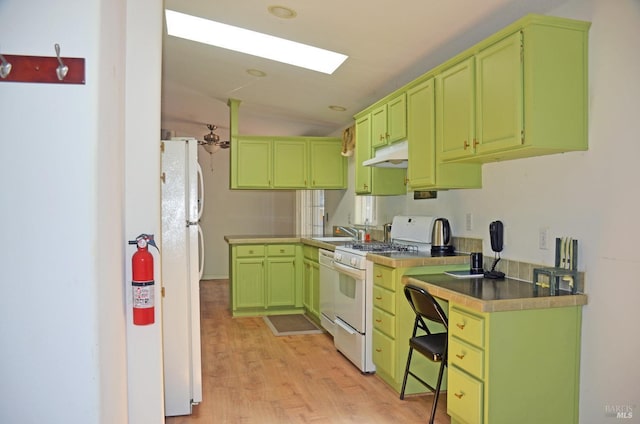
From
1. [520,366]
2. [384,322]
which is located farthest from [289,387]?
[520,366]

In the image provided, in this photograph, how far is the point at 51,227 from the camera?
1459 millimetres

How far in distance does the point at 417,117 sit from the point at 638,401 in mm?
2101

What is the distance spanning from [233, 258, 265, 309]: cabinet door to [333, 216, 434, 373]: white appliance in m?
1.57

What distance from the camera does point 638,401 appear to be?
6.61ft

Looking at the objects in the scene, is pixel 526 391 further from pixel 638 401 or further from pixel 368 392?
pixel 368 392

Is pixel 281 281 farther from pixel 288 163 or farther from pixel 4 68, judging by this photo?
pixel 4 68

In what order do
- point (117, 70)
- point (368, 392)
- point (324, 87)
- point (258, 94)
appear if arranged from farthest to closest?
point (258, 94) → point (324, 87) → point (368, 392) → point (117, 70)

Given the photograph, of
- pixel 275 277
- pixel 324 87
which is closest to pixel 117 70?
pixel 324 87

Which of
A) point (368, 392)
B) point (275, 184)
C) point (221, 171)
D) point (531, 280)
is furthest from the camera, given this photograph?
point (221, 171)

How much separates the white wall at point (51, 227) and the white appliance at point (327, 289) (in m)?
2.71

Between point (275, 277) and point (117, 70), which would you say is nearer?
point (117, 70)

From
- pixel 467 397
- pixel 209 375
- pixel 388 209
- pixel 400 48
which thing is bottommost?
pixel 209 375

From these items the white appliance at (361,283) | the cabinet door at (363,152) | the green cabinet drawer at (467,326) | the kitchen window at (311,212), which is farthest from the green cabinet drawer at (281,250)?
the green cabinet drawer at (467,326)

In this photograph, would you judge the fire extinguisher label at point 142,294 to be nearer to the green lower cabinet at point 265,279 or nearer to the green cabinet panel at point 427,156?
the green cabinet panel at point 427,156
